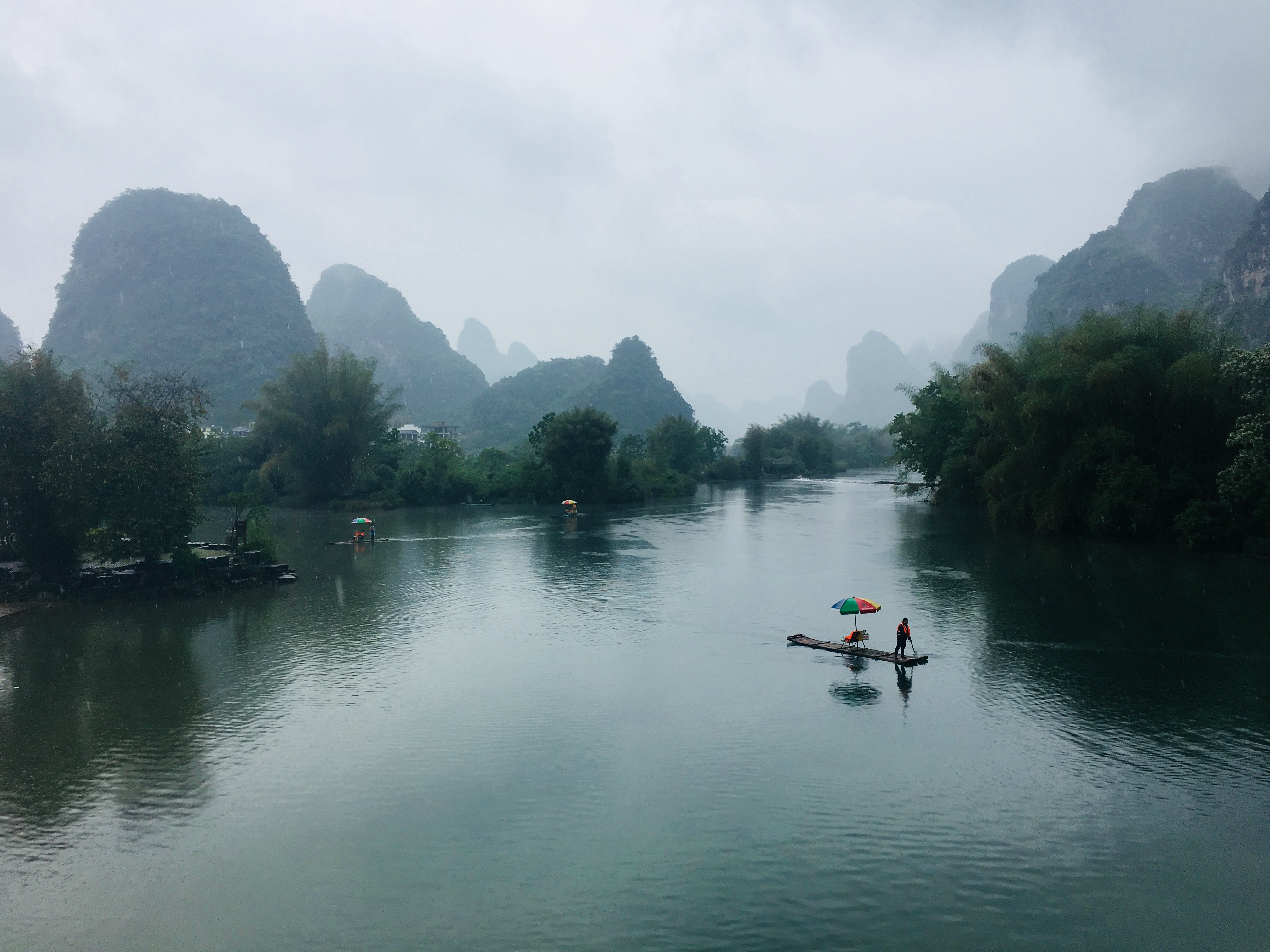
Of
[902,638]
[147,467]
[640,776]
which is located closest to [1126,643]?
[902,638]

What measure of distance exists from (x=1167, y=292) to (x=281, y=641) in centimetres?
12561

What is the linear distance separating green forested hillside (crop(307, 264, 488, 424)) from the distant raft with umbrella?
111 m

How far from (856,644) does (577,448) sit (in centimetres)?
4076

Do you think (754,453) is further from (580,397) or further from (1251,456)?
(1251,456)

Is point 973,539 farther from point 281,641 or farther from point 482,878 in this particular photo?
point 482,878

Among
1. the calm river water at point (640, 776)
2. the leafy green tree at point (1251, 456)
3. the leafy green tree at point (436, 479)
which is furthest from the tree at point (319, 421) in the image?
the leafy green tree at point (1251, 456)

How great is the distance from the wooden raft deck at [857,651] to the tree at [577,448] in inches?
1544

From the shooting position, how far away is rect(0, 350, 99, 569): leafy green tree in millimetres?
22094

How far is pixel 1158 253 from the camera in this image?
13450 centimetres

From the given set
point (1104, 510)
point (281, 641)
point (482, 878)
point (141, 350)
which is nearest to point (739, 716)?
point (482, 878)

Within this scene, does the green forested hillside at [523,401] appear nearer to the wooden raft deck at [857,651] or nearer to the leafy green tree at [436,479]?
the leafy green tree at [436,479]

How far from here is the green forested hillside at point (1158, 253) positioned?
115000 mm

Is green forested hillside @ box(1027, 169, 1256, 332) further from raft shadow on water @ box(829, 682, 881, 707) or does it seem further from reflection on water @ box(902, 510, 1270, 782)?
raft shadow on water @ box(829, 682, 881, 707)

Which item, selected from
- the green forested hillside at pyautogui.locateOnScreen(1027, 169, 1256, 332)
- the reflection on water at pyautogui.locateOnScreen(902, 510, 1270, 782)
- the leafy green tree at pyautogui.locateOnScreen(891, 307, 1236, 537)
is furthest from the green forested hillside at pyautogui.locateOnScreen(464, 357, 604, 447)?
the reflection on water at pyautogui.locateOnScreen(902, 510, 1270, 782)
